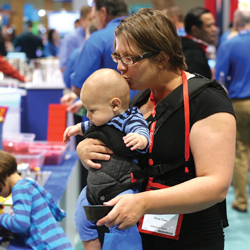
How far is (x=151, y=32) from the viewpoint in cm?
115

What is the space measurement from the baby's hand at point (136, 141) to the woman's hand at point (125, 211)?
0.16 metres

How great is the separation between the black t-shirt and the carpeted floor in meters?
2.22

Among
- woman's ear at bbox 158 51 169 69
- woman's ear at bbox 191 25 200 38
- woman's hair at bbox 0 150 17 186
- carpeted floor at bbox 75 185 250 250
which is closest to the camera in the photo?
woman's ear at bbox 158 51 169 69

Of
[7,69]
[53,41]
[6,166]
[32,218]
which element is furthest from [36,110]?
[53,41]

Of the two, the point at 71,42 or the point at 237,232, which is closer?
the point at 237,232

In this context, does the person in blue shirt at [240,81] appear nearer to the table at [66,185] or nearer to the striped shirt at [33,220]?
the table at [66,185]

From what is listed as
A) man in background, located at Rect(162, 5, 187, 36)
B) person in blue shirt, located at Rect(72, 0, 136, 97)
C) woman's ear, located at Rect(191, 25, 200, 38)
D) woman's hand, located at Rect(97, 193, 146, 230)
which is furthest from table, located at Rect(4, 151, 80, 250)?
man in background, located at Rect(162, 5, 187, 36)

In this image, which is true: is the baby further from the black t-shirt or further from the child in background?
the child in background

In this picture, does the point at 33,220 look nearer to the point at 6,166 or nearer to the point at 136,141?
the point at 6,166

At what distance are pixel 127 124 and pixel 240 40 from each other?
314 centimetres

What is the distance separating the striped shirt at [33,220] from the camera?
1.82 metres

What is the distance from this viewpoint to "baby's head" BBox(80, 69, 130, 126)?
1.19m

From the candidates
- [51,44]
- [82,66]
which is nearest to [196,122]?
[82,66]

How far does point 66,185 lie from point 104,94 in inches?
63.2
